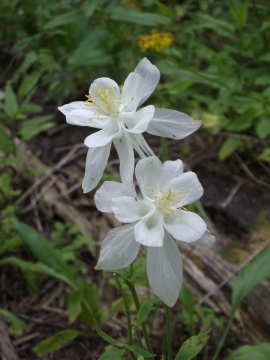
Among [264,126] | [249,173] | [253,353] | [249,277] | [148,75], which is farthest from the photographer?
[249,173]

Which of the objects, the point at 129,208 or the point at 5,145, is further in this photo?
the point at 5,145

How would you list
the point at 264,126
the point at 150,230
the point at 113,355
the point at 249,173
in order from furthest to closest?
the point at 249,173 < the point at 264,126 < the point at 113,355 < the point at 150,230

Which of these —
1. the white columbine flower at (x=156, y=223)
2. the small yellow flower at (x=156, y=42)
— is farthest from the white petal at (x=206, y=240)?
the small yellow flower at (x=156, y=42)

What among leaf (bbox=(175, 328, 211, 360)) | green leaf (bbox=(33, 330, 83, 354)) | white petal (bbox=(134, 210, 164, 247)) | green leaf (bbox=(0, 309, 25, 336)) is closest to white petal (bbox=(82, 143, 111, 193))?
white petal (bbox=(134, 210, 164, 247))

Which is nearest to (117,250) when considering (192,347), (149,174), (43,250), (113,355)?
(149,174)

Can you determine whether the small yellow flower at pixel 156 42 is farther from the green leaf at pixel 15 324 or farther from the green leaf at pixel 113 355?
the green leaf at pixel 113 355

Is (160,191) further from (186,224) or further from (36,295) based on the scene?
(36,295)

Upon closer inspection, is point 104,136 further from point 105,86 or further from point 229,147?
point 229,147
